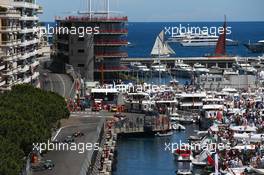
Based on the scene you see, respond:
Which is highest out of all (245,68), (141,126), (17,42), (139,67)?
(17,42)

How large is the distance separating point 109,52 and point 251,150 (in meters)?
48.5

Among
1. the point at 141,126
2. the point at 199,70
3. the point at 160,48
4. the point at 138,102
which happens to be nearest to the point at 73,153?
the point at 141,126

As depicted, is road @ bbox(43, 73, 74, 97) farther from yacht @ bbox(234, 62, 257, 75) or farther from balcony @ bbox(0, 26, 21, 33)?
yacht @ bbox(234, 62, 257, 75)

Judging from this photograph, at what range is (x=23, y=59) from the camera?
68.2 meters

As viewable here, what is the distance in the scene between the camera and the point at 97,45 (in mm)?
99375

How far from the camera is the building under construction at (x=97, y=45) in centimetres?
9850

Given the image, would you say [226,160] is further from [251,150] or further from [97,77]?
[97,77]

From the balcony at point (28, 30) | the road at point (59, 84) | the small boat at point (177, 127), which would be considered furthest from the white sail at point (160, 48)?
the small boat at point (177, 127)

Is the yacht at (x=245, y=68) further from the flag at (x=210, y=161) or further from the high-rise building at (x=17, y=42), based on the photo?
the flag at (x=210, y=161)

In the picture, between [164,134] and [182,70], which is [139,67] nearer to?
[182,70]

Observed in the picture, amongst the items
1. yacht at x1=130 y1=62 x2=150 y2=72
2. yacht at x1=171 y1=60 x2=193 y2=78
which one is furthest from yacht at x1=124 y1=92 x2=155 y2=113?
yacht at x1=130 y1=62 x2=150 y2=72

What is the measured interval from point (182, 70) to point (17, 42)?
62.7 meters

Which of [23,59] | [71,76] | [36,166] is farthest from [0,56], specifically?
[71,76]

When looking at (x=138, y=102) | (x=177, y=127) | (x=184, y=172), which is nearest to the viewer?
(x=184, y=172)
